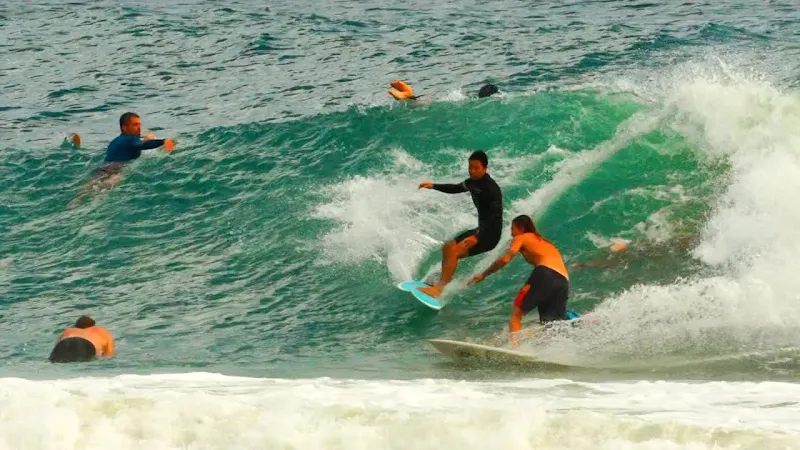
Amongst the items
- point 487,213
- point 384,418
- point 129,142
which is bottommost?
point 129,142

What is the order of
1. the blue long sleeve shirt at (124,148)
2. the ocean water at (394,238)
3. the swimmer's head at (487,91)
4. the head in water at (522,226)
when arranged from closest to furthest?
the ocean water at (394,238) < the head in water at (522,226) < the blue long sleeve shirt at (124,148) < the swimmer's head at (487,91)

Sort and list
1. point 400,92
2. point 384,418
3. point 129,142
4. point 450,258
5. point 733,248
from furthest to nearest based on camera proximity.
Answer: point 400,92
point 129,142
point 733,248
point 450,258
point 384,418

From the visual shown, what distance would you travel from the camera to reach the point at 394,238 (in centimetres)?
1367

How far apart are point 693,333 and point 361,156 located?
8.05m

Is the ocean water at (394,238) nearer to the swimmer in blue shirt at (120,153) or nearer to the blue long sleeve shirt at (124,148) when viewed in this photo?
the swimmer in blue shirt at (120,153)

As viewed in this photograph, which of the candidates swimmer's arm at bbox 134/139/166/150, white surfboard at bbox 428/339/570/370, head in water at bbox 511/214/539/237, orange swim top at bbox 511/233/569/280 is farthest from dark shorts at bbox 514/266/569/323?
swimmer's arm at bbox 134/139/166/150

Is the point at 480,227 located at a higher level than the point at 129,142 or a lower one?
higher

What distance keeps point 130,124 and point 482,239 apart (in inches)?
277

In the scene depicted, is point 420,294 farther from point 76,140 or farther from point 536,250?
point 76,140

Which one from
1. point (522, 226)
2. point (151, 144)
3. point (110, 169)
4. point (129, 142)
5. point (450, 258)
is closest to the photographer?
point (522, 226)

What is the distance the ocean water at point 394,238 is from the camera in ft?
24.2

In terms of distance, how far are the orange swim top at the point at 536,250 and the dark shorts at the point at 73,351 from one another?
4.10 metres

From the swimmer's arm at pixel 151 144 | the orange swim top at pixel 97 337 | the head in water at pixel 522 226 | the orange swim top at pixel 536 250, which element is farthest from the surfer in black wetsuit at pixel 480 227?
the swimmer's arm at pixel 151 144

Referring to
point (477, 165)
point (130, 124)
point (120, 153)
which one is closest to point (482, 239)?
point (477, 165)
